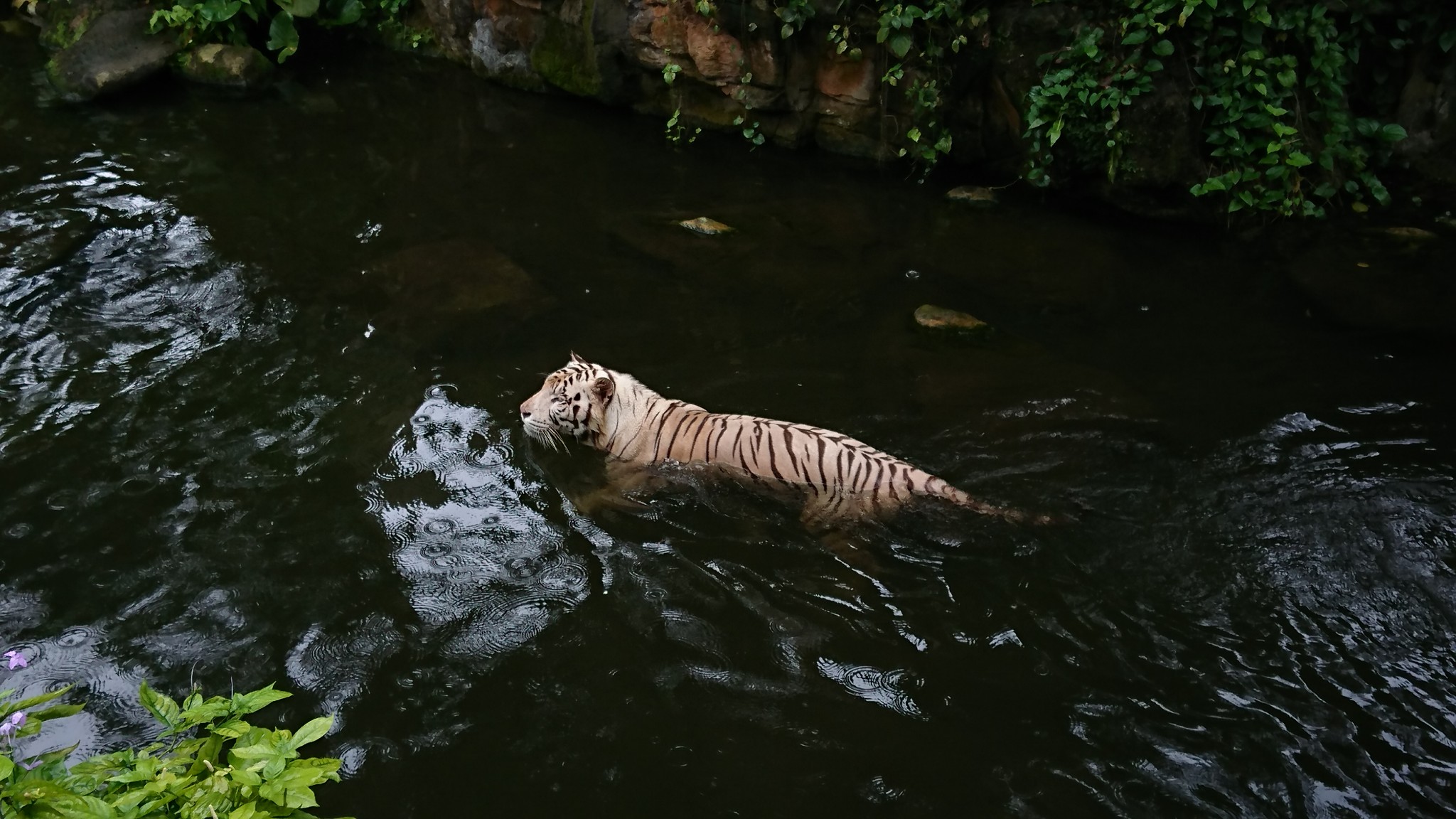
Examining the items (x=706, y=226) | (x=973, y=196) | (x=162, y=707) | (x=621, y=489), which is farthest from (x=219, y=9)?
(x=162, y=707)

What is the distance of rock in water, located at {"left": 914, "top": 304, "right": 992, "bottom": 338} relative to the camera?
5762 mm

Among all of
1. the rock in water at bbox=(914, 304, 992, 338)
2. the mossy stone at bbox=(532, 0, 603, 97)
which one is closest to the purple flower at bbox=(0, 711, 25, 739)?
the rock in water at bbox=(914, 304, 992, 338)

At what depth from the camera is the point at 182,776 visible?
1.95 m

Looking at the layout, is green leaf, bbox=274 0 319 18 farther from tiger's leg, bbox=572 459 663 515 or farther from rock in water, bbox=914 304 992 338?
tiger's leg, bbox=572 459 663 515

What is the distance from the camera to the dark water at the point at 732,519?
10.8ft

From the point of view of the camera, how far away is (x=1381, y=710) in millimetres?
3334

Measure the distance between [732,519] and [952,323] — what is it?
2049 mm

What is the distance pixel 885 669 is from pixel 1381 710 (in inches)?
60.0

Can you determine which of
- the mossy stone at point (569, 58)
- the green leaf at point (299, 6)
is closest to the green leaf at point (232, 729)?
the mossy stone at point (569, 58)

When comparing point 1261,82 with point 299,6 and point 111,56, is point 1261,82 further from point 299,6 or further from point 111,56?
point 111,56

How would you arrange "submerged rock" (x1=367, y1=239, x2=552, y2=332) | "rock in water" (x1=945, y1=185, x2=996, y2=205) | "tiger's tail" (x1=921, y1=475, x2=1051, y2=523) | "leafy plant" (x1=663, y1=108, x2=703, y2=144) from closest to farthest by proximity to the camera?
"tiger's tail" (x1=921, y1=475, x2=1051, y2=523), "submerged rock" (x1=367, y1=239, x2=552, y2=332), "rock in water" (x1=945, y1=185, x2=996, y2=205), "leafy plant" (x1=663, y1=108, x2=703, y2=144)

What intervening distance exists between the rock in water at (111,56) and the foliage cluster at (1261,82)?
7576 millimetres

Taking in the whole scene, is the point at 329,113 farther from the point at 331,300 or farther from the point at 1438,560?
the point at 1438,560

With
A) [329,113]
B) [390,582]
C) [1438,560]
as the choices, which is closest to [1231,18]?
[1438,560]
